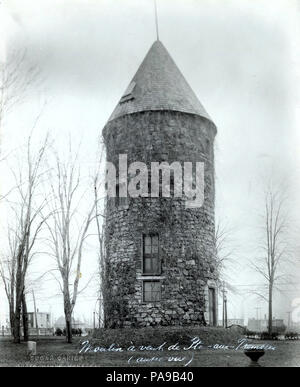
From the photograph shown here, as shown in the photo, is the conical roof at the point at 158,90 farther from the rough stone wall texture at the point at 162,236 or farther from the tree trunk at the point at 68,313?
the tree trunk at the point at 68,313

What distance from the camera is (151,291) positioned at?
906 inches

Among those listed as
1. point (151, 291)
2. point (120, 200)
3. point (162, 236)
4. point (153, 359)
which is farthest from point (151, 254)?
point (153, 359)

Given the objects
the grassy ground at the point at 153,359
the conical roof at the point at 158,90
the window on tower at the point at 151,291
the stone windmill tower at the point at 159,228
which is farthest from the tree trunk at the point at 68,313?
the conical roof at the point at 158,90

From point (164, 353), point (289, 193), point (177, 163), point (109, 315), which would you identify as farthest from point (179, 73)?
point (164, 353)

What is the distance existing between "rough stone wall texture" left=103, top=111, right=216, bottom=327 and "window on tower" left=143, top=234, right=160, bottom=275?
0.82 feet

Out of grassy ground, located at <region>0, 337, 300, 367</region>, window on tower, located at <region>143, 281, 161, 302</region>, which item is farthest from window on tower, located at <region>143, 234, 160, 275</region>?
grassy ground, located at <region>0, 337, 300, 367</region>

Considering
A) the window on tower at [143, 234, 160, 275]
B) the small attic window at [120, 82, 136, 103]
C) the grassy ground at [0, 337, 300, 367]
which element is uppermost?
the small attic window at [120, 82, 136, 103]

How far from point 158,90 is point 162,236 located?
657 cm

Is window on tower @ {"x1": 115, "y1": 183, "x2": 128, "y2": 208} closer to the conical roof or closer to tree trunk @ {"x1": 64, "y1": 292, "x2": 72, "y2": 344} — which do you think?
the conical roof

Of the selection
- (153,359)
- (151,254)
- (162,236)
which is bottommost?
(153,359)

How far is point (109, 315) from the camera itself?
23734 mm

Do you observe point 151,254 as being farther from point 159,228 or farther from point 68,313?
point 68,313

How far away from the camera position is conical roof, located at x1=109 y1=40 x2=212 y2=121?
24.5 meters
